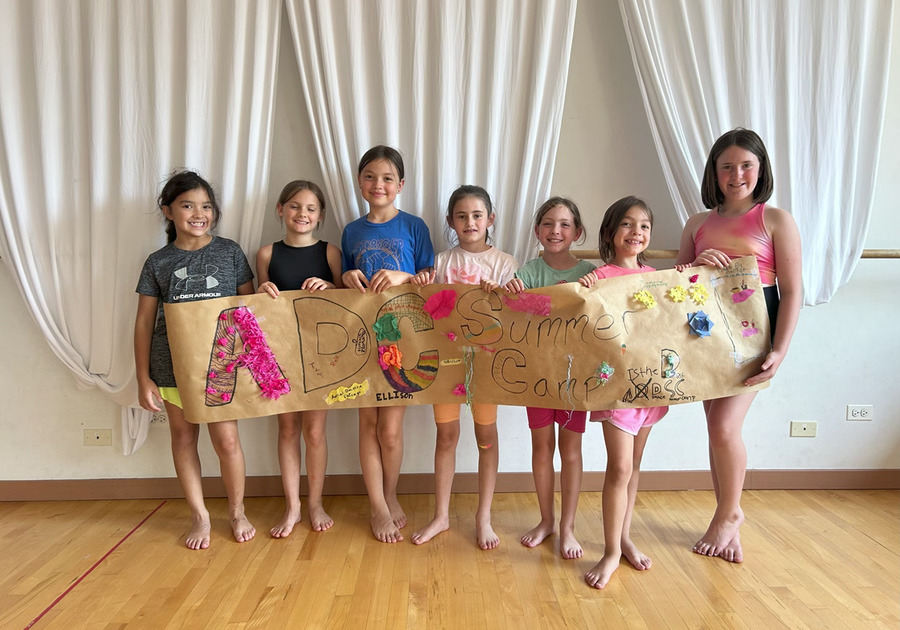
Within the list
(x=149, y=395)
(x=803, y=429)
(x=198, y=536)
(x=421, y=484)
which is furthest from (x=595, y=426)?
(x=149, y=395)

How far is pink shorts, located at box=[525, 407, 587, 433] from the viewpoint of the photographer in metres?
2.16

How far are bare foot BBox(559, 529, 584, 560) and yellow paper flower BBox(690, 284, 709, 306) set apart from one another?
953mm

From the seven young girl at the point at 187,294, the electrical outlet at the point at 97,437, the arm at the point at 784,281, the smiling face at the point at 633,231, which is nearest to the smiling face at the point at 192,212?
the seven young girl at the point at 187,294

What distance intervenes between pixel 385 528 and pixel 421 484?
452 millimetres

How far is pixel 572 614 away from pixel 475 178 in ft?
5.48

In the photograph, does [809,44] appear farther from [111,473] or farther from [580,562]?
[111,473]

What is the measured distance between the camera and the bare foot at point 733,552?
213 cm

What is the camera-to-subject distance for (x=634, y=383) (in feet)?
6.61

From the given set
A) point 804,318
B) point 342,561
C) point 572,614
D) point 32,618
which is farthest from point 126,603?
point 804,318

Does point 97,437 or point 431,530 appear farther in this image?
point 97,437

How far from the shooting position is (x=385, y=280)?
221 centimetres

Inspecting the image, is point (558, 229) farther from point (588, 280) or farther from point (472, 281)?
point (472, 281)

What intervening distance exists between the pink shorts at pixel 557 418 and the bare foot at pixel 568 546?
391 millimetres

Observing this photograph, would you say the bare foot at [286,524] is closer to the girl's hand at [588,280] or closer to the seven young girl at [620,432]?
the seven young girl at [620,432]
